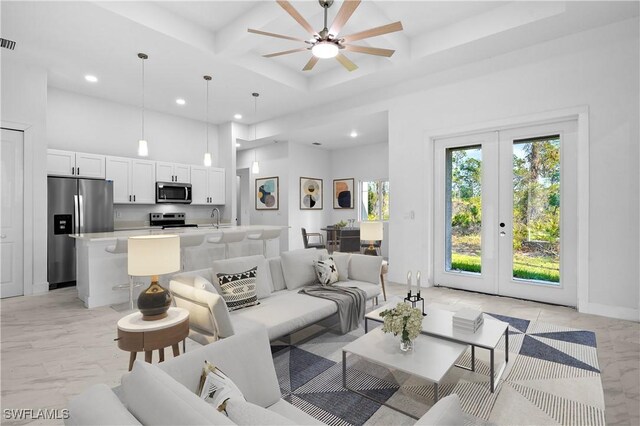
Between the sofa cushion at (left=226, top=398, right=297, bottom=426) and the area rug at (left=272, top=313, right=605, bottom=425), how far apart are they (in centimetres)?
116

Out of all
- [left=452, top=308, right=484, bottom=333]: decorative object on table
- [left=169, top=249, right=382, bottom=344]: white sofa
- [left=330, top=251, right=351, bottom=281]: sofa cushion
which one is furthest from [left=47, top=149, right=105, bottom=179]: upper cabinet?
[left=452, top=308, right=484, bottom=333]: decorative object on table

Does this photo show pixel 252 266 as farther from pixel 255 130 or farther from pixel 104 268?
pixel 255 130

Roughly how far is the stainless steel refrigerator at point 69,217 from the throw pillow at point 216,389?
523 centimetres

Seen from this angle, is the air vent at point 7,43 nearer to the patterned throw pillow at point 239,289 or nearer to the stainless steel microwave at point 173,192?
the stainless steel microwave at point 173,192

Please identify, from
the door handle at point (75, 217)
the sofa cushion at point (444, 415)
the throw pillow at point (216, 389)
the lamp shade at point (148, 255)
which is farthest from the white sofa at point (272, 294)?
the door handle at point (75, 217)

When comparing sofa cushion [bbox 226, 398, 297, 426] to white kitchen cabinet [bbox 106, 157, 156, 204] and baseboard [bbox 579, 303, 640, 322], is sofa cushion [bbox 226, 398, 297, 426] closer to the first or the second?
baseboard [bbox 579, 303, 640, 322]

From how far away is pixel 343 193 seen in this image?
8.99 m

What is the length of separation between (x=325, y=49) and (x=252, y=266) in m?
2.26

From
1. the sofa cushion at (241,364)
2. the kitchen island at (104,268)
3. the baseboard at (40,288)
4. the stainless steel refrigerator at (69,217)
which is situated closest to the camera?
the sofa cushion at (241,364)

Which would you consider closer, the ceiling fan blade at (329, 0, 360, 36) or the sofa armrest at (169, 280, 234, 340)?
the sofa armrest at (169, 280, 234, 340)

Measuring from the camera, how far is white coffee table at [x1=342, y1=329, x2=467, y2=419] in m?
1.94

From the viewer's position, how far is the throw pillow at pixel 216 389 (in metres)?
1.12

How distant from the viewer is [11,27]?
378 cm

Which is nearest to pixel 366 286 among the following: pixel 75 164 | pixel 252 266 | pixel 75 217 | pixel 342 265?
pixel 342 265
